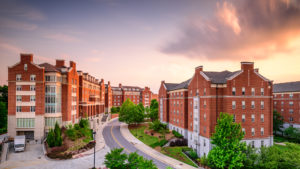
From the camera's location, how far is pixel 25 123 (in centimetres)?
→ 4009

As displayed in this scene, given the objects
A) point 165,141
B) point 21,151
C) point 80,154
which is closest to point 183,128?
point 165,141

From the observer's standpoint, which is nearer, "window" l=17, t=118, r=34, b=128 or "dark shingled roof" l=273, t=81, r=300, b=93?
"window" l=17, t=118, r=34, b=128

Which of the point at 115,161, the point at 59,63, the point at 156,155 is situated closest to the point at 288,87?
the point at 156,155

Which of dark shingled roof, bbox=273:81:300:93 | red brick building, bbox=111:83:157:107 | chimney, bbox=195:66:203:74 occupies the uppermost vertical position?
chimney, bbox=195:66:203:74

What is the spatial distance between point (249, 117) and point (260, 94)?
17.4 feet

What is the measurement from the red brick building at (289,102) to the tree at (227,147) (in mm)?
44567

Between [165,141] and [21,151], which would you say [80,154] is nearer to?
[21,151]

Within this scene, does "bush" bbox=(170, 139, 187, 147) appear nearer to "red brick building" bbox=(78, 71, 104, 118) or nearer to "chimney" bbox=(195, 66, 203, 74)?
"chimney" bbox=(195, 66, 203, 74)

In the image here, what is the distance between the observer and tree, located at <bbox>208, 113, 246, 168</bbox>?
27.0m

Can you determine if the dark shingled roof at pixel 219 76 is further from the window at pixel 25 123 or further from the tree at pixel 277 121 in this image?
the window at pixel 25 123

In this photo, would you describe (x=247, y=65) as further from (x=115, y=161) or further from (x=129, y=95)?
(x=129, y=95)

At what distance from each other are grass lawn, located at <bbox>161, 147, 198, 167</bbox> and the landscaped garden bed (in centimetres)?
1640

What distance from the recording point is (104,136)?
50125mm

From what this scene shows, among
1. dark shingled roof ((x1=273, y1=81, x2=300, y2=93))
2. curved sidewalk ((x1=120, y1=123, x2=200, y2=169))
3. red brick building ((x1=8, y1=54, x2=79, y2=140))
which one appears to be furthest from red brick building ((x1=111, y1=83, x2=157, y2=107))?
dark shingled roof ((x1=273, y1=81, x2=300, y2=93))
